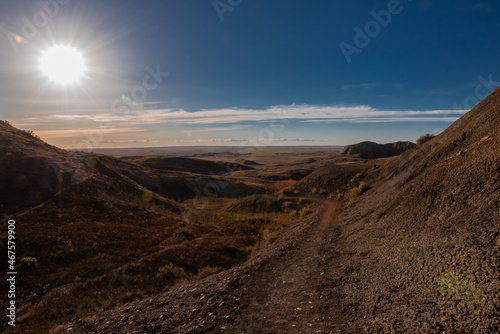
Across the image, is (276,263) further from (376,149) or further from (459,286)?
(376,149)

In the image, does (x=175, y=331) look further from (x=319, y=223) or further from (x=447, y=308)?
(x=319, y=223)

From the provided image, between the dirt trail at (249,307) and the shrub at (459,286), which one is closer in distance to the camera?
the shrub at (459,286)

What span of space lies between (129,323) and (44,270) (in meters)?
8.81

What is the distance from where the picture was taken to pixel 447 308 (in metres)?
4.83

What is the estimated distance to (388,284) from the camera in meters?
6.63

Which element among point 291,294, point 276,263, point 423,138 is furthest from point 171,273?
point 423,138

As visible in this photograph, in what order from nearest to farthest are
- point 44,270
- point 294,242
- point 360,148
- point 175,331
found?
point 175,331 < point 44,270 < point 294,242 < point 360,148

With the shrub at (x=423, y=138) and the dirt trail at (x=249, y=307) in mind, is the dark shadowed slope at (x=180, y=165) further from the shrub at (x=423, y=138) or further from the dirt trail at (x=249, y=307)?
the dirt trail at (x=249, y=307)

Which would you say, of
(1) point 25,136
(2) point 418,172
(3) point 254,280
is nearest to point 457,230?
(3) point 254,280

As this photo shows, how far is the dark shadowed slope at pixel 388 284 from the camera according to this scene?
497cm

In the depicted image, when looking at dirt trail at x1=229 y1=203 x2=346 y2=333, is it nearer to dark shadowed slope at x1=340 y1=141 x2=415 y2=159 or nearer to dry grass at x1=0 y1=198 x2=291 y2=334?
dry grass at x1=0 y1=198 x2=291 y2=334

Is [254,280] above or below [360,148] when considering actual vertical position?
below

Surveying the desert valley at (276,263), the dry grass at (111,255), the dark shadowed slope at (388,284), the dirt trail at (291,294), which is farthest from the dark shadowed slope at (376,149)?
the dark shadowed slope at (388,284)

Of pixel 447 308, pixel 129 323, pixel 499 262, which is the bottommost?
pixel 129 323
